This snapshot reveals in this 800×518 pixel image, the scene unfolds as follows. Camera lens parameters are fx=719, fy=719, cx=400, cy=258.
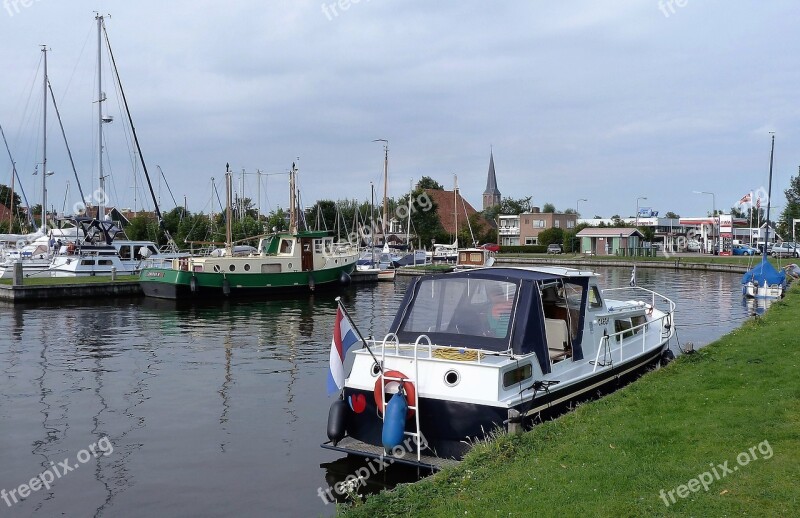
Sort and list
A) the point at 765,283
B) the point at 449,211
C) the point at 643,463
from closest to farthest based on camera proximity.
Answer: the point at 643,463 → the point at 765,283 → the point at 449,211

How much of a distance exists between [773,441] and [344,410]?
602 cm

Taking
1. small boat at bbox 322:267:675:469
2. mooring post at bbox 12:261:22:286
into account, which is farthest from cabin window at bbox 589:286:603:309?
mooring post at bbox 12:261:22:286

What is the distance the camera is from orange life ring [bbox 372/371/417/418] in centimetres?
1066

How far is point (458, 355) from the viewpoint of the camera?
11047mm

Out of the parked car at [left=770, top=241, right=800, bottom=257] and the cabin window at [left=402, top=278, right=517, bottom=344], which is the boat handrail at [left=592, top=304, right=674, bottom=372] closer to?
the cabin window at [left=402, top=278, right=517, bottom=344]

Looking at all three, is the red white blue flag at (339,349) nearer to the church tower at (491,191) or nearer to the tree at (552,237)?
the tree at (552,237)

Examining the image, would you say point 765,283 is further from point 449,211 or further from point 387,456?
point 449,211

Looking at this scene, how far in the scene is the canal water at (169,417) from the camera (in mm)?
10812

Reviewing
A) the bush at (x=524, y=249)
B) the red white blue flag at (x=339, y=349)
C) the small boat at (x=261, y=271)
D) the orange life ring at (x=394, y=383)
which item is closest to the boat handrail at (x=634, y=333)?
the orange life ring at (x=394, y=383)

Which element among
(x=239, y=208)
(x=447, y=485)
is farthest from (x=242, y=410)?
(x=239, y=208)

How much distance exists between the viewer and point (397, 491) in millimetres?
8445

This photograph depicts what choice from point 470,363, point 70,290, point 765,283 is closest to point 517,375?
point 470,363

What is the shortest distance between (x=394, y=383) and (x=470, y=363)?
3.94 ft

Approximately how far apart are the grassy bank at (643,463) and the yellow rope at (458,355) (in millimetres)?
1407
